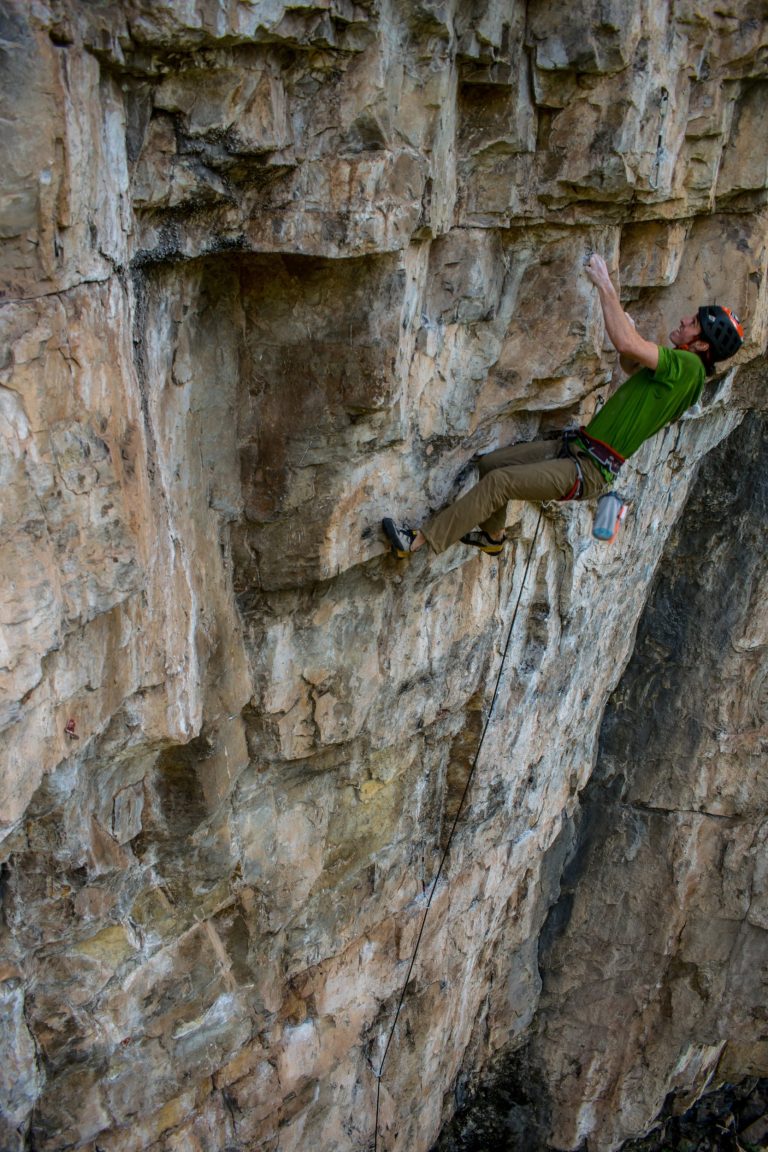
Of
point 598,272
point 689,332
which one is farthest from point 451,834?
point 598,272

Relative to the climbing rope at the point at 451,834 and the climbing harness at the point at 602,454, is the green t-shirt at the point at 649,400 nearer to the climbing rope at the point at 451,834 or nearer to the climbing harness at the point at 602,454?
the climbing harness at the point at 602,454

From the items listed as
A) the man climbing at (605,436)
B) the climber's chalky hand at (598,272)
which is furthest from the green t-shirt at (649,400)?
the climber's chalky hand at (598,272)

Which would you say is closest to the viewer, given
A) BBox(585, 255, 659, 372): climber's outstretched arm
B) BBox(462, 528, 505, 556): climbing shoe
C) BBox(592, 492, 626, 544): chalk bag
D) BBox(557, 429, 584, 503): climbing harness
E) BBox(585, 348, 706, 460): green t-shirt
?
BBox(585, 255, 659, 372): climber's outstretched arm

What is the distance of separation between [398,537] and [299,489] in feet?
1.87

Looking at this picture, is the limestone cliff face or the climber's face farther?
the climber's face

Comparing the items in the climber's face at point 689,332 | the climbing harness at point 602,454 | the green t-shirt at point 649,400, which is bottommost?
the climbing harness at point 602,454

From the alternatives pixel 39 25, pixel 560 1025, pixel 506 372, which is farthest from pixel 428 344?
pixel 560 1025

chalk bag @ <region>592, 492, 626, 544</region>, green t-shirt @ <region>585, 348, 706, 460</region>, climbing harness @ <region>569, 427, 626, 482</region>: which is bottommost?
chalk bag @ <region>592, 492, 626, 544</region>

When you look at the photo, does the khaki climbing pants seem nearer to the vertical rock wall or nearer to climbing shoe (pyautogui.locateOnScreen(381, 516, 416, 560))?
climbing shoe (pyautogui.locateOnScreen(381, 516, 416, 560))

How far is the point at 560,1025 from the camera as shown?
372 inches

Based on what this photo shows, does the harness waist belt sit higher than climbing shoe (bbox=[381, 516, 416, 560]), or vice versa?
the harness waist belt

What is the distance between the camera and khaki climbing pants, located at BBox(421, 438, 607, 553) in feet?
16.4

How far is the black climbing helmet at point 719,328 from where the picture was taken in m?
4.87

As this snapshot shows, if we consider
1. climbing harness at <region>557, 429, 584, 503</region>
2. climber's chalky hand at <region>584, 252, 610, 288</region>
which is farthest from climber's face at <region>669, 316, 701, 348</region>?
climbing harness at <region>557, 429, 584, 503</region>
